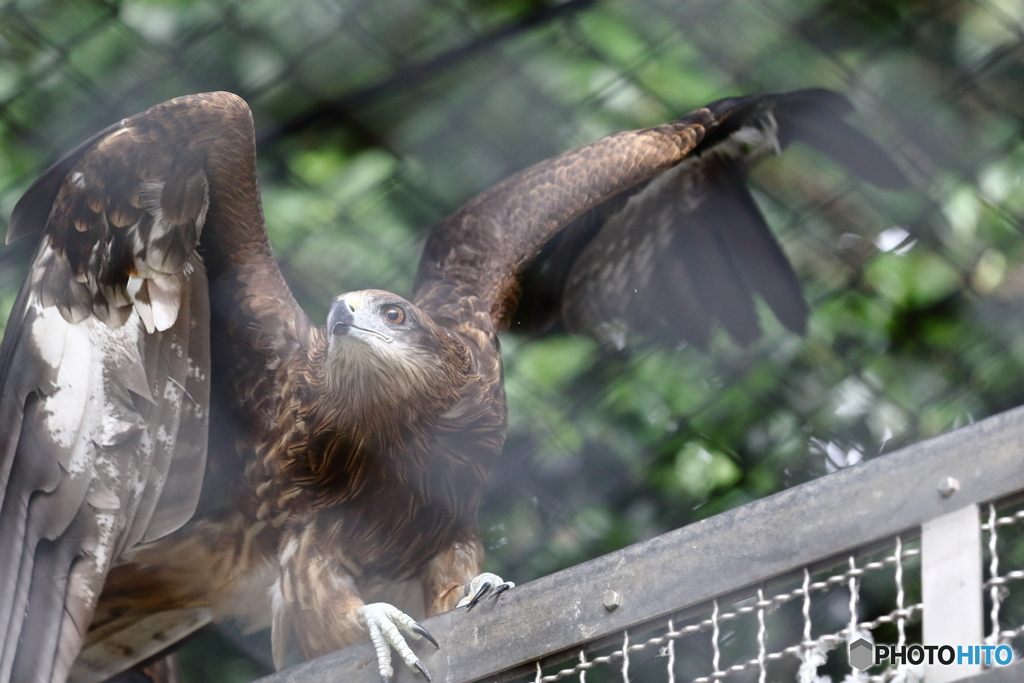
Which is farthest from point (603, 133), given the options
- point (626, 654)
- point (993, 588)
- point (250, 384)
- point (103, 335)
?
point (993, 588)

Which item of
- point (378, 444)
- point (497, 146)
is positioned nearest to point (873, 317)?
point (497, 146)

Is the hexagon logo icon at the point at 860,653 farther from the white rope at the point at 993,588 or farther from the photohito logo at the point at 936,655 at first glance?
the white rope at the point at 993,588

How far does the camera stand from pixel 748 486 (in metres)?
2.36

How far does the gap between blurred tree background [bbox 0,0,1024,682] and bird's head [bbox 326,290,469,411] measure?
242mm

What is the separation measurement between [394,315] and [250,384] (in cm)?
29

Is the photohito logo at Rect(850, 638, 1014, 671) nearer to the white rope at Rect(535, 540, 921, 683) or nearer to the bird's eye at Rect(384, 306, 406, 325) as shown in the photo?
the white rope at Rect(535, 540, 921, 683)

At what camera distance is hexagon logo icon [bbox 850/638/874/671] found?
110cm

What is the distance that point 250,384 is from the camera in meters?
2.07

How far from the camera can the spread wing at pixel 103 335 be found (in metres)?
1.75

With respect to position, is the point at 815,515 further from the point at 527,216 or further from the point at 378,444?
the point at 527,216

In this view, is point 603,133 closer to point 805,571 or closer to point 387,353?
point 387,353

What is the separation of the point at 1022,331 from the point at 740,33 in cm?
87

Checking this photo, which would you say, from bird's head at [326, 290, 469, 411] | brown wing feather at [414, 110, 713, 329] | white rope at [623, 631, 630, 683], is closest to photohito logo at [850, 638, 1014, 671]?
white rope at [623, 631, 630, 683]

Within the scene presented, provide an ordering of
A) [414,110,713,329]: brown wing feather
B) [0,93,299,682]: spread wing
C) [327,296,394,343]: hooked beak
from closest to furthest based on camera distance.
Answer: [0,93,299,682]: spread wing → [327,296,394,343]: hooked beak → [414,110,713,329]: brown wing feather
